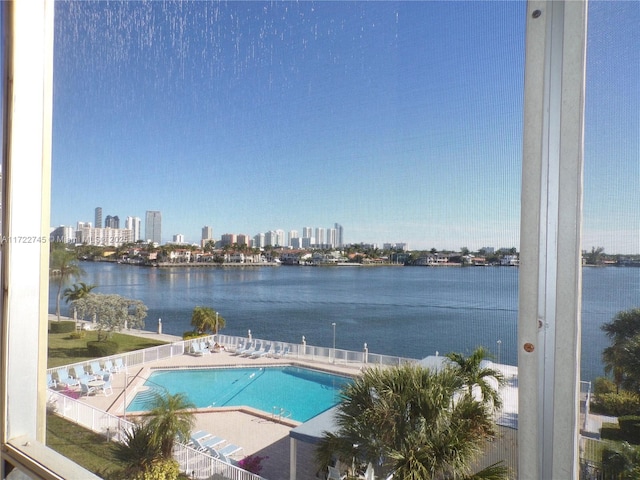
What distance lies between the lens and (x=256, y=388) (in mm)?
2320

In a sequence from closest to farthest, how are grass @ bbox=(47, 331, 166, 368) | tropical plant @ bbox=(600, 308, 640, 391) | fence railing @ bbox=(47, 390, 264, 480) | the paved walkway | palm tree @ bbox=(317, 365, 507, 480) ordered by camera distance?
tropical plant @ bbox=(600, 308, 640, 391) < palm tree @ bbox=(317, 365, 507, 480) < grass @ bbox=(47, 331, 166, 368) < fence railing @ bbox=(47, 390, 264, 480) < the paved walkway

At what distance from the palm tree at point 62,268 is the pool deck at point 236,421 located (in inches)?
19.2

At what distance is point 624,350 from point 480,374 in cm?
50

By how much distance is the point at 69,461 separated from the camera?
1257 millimetres

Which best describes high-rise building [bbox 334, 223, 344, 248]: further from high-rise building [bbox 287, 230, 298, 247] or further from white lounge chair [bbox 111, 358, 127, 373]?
white lounge chair [bbox 111, 358, 127, 373]

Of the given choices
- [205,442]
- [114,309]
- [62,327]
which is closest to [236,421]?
[205,442]

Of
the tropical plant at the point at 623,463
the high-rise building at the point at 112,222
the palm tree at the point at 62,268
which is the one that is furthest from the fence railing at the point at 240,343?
the tropical plant at the point at 623,463

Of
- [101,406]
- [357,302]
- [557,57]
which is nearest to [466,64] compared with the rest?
[557,57]

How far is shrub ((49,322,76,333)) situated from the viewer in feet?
5.80

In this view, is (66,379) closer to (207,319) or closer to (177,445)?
(177,445)

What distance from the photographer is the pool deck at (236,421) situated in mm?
2014

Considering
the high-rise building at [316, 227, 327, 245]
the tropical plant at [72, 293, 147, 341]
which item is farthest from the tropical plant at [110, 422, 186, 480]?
the high-rise building at [316, 227, 327, 245]

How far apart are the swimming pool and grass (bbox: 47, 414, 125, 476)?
214 mm

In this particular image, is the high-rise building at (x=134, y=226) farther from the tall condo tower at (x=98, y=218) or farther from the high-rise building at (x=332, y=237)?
the high-rise building at (x=332, y=237)
